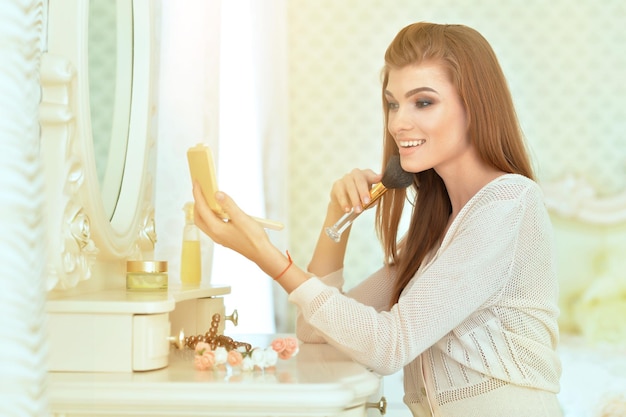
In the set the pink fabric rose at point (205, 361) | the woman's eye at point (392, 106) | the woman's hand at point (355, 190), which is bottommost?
the pink fabric rose at point (205, 361)

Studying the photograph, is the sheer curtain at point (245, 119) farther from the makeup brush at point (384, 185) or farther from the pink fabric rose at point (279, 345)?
the pink fabric rose at point (279, 345)

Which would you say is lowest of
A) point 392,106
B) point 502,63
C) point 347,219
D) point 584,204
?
point 347,219

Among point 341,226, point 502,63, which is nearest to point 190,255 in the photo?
point 341,226

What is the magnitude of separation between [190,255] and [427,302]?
2.12ft

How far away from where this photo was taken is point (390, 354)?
1116 millimetres

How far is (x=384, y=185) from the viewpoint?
4.91 ft

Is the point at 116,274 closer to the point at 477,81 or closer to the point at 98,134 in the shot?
the point at 98,134

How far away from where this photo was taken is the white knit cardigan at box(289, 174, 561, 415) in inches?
44.4

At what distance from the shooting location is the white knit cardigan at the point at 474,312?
3.70ft

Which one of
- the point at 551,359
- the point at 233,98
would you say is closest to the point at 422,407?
the point at 551,359

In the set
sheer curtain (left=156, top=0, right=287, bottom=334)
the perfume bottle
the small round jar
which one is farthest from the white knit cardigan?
sheer curtain (left=156, top=0, right=287, bottom=334)

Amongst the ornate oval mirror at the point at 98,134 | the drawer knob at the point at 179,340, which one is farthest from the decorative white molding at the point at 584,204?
the drawer knob at the point at 179,340

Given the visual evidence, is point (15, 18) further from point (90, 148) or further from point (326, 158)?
point (326, 158)

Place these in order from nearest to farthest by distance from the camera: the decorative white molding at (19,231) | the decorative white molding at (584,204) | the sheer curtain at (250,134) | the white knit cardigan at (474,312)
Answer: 1. the decorative white molding at (19,231)
2. the white knit cardigan at (474,312)
3. the sheer curtain at (250,134)
4. the decorative white molding at (584,204)
